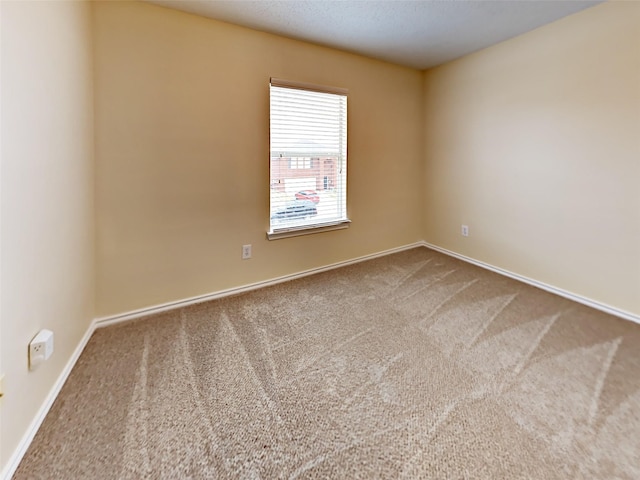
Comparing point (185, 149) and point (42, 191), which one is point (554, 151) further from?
point (42, 191)

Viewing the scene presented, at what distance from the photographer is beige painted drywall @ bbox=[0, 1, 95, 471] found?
3.63 feet

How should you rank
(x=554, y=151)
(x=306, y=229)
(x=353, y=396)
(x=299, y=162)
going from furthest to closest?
(x=306, y=229) → (x=299, y=162) → (x=554, y=151) → (x=353, y=396)

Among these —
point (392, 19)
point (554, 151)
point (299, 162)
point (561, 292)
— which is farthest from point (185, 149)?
point (561, 292)

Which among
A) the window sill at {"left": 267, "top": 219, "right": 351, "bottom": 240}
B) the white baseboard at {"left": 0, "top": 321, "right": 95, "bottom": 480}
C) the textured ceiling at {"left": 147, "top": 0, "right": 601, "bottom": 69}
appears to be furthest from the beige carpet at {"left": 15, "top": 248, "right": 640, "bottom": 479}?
the textured ceiling at {"left": 147, "top": 0, "right": 601, "bottom": 69}

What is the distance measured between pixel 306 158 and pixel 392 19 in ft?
4.34

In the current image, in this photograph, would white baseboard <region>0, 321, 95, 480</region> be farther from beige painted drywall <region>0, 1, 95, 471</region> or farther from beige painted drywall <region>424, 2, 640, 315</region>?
beige painted drywall <region>424, 2, 640, 315</region>

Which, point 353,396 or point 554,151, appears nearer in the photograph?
point 353,396

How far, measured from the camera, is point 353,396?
1475 mm

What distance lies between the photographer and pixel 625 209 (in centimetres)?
217

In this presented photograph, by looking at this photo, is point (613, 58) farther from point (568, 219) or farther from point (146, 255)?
→ point (146, 255)

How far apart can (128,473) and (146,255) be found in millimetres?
1516

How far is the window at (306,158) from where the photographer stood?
8.86 feet

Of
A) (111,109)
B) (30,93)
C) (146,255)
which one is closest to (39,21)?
(30,93)

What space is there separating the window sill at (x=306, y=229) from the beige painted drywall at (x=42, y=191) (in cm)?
141
